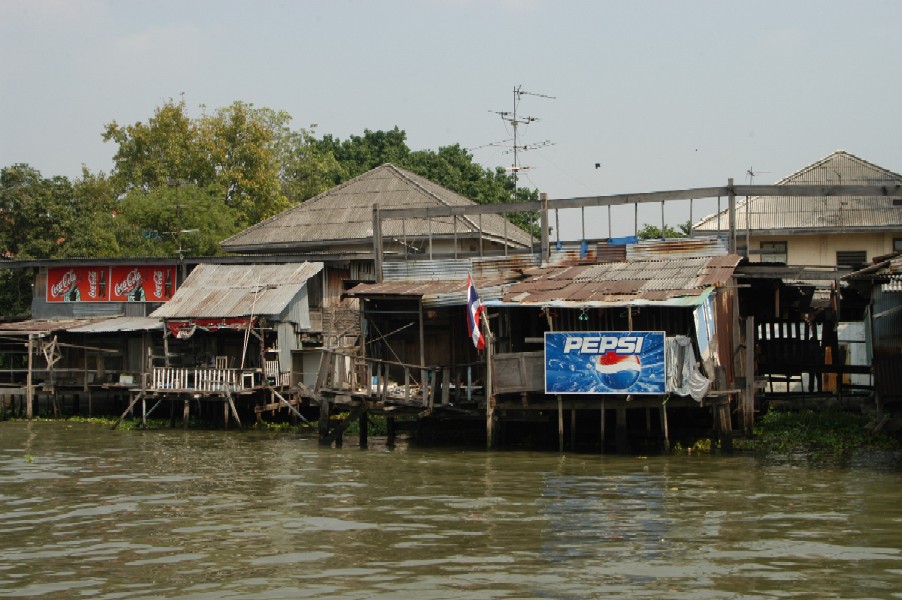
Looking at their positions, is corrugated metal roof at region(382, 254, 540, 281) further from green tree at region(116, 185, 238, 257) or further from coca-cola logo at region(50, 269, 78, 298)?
green tree at region(116, 185, 238, 257)

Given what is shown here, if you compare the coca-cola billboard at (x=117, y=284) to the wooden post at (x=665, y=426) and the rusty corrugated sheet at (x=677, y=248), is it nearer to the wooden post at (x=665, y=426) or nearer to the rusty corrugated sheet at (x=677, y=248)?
the rusty corrugated sheet at (x=677, y=248)

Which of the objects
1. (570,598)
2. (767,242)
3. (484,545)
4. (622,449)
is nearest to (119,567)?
(484,545)

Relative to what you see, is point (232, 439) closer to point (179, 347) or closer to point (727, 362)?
point (179, 347)

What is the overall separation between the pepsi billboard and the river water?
1374mm

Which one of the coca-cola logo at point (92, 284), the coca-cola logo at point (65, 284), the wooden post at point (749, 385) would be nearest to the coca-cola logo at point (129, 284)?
the coca-cola logo at point (92, 284)

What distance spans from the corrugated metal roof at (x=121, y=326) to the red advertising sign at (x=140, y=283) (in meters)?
1.20

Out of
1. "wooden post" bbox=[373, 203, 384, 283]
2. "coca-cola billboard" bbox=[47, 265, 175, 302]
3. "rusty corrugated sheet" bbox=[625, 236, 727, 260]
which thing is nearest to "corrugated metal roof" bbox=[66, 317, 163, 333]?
"coca-cola billboard" bbox=[47, 265, 175, 302]

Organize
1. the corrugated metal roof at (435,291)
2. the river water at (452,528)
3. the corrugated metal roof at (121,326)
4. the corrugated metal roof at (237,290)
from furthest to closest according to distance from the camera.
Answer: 1. the corrugated metal roof at (121,326)
2. the corrugated metal roof at (237,290)
3. the corrugated metal roof at (435,291)
4. the river water at (452,528)

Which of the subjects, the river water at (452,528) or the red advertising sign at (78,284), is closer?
the river water at (452,528)

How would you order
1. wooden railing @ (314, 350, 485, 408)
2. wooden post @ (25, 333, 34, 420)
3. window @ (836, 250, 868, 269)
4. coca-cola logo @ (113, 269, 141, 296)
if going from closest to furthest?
wooden railing @ (314, 350, 485, 408), wooden post @ (25, 333, 34, 420), window @ (836, 250, 868, 269), coca-cola logo @ (113, 269, 141, 296)

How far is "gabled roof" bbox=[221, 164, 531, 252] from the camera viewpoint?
34562mm

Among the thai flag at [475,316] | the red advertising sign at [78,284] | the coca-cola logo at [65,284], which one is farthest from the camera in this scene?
the coca-cola logo at [65,284]

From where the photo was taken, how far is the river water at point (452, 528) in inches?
419

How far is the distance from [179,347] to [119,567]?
71.1 feet
